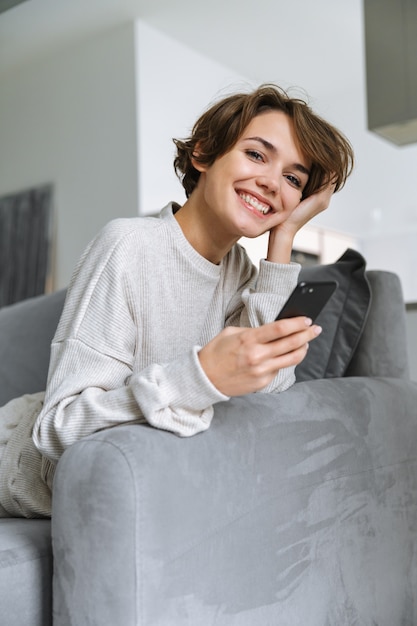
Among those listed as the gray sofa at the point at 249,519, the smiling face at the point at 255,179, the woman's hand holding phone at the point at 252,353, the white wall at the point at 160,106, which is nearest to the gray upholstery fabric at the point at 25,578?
the gray sofa at the point at 249,519

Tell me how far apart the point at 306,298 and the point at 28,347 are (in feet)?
3.33

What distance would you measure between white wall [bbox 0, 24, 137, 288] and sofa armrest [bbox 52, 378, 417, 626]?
3.86m

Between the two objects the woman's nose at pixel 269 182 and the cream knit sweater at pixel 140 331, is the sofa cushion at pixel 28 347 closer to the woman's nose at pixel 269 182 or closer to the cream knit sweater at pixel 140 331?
the cream knit sweater at pixel 140 331

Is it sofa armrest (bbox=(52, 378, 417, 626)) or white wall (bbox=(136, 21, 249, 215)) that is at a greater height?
white wall (bbox=(136, 21, 249, 215))

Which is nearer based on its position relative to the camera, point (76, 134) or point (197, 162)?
point (197, 162)

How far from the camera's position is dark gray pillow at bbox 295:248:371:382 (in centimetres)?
153

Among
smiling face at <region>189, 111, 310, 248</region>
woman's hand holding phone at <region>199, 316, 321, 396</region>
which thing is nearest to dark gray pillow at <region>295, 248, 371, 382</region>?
smiling face at <region>189, 111, 310, 248</region>

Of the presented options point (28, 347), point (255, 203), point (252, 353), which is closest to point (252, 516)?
point (252, 353)

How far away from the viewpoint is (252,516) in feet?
3.54

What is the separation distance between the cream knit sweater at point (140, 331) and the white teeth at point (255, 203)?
10 centimetres

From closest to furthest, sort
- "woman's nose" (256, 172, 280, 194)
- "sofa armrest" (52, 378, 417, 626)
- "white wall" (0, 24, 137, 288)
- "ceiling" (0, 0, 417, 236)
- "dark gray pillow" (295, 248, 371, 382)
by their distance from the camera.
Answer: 1. "sofa armrest" (52, 378, 417, 626)
2. "woman's nose" (256, 172, 280, 194)
3. "dark gray pillow" (295, 248, 371, 382)
4. "ceiling" (0, 0, 417, 236)
5. "white wall" (0, 24, 137, 288)

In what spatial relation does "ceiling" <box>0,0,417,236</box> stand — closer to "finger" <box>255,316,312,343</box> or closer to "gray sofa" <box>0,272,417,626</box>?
"gray sofa" <box>0,272,417,626</box>

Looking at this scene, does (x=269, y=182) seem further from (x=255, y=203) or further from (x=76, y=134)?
(x=76, y=134)

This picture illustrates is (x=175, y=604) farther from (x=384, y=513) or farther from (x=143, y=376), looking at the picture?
(x=384, y=513)
